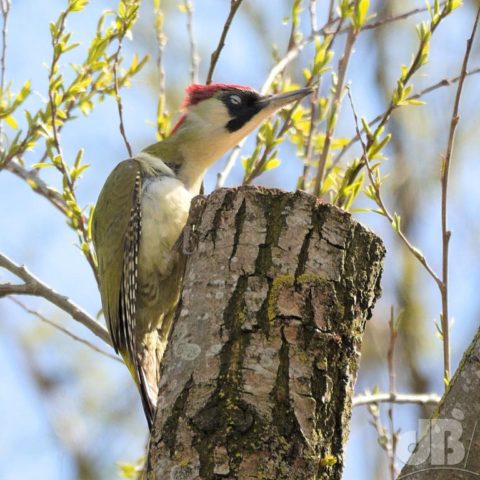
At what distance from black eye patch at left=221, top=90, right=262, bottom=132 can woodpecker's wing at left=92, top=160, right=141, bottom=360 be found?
2.34 ft

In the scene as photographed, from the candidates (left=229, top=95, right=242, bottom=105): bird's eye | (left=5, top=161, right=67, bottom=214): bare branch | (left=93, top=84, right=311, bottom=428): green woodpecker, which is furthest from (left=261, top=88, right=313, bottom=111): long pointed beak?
(left=5, top=161, right=67, bottom=214): bare branch

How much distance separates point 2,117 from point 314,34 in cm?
146

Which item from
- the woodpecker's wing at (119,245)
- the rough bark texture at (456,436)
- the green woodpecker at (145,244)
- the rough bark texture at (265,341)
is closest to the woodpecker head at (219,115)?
the green woodpecker at (145,244)

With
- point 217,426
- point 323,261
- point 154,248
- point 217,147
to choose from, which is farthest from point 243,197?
point 217,147

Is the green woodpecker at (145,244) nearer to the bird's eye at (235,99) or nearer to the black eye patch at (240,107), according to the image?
the black eye patch at (240,107)

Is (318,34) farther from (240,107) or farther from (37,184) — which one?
(37,184)

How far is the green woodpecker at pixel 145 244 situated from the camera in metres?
4.06

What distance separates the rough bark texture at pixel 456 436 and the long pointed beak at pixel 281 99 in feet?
6.86

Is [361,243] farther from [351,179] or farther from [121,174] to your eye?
[121,174]

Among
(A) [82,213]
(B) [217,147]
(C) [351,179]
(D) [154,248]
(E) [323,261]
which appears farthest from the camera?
(B) [217,147]

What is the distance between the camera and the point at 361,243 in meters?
2.71

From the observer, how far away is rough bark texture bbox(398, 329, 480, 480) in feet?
6.90

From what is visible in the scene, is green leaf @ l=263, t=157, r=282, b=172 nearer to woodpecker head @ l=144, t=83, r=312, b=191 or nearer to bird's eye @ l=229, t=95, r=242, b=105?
woodpecker head @ l=144, t=83, r=312, b=191

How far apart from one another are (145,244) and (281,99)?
950 millimetres
